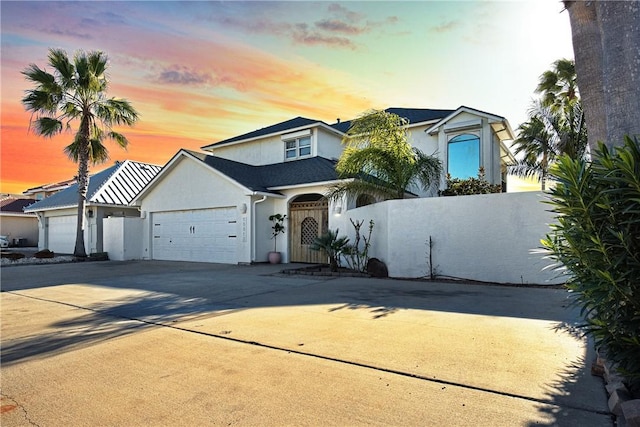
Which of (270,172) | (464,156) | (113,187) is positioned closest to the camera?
(464,156)

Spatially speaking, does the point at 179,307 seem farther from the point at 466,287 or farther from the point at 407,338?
the point at 466,287

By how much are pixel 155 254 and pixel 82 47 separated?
431 inches

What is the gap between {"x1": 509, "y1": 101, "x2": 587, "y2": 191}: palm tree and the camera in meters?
18.2

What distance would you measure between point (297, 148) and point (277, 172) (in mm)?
1880

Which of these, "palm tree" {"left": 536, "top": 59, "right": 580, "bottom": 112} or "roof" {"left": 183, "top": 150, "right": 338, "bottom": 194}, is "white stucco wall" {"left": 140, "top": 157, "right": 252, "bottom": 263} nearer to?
"roof" {"left": 183, "top": 150, "right": 338, "bottom": 194}

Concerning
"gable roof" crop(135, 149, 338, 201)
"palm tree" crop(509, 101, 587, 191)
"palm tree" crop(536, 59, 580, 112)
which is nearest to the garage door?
"gable roof" crop(135, 149, 338, 201)

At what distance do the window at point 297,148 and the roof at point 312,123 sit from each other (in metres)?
0.68

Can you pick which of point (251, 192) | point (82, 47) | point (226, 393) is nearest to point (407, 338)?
point (226, 393)

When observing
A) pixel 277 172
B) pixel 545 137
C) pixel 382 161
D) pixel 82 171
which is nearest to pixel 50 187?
pixel 82 171

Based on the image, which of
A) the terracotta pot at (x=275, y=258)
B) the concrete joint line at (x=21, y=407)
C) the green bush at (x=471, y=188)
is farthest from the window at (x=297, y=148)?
the concrete joint line at (x=21, y=407)

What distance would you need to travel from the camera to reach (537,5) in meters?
6.70

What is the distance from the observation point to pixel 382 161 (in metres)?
12.4

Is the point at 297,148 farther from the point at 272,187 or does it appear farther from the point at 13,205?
the point at 13,205

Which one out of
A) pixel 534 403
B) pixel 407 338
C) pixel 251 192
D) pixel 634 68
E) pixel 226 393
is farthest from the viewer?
pixel 251 192
